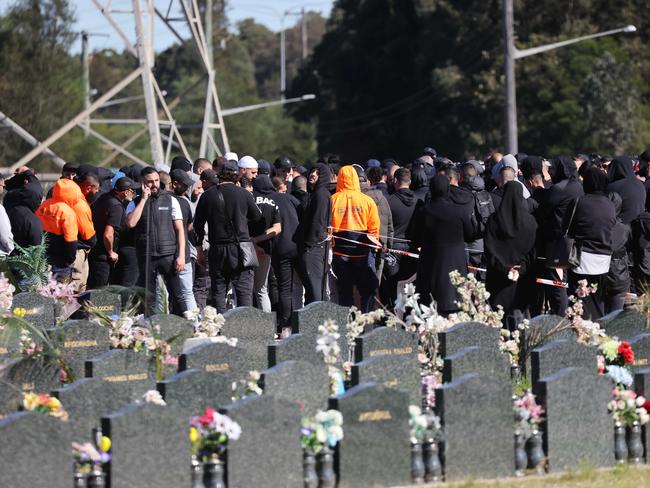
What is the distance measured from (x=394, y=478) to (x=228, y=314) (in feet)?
10.8

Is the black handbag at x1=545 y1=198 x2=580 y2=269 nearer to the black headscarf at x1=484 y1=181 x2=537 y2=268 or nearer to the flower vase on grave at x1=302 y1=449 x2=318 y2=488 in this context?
the black headscarf at x1=484 y1=181 x2=537 y2=268

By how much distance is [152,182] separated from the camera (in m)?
14.2

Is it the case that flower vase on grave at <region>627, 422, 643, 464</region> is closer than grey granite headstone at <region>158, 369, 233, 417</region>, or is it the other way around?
grey granite headstone at <region>158, 369, 233, 417</region>

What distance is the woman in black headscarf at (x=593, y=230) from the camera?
45.2 ft

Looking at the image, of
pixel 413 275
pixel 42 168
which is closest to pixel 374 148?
pixel 42 168

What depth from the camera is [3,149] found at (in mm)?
40062

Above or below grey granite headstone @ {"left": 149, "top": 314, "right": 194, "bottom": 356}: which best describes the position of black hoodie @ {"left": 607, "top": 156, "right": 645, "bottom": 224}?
above

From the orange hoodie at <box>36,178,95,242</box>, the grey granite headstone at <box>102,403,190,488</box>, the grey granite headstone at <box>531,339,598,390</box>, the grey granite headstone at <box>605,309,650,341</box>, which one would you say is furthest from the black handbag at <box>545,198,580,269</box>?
the grey granite headstone at <box>102,403,190,488</box>

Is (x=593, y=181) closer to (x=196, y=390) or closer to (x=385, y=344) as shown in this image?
(x=385, y=344)

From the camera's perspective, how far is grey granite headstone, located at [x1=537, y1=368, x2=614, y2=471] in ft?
30.4

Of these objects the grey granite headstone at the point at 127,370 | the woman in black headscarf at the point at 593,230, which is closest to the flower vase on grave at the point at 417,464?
the grey granite headstone at the point at 127,370

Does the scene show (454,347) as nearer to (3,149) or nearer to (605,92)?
(3,149)

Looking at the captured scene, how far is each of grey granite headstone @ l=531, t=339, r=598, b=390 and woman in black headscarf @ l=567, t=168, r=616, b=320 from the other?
11.3 ft

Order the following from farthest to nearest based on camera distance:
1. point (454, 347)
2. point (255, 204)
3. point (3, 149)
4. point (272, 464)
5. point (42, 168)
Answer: point (42, 168), point (3, 149), point (255, 204), point (454, 347), point (272, 464)
